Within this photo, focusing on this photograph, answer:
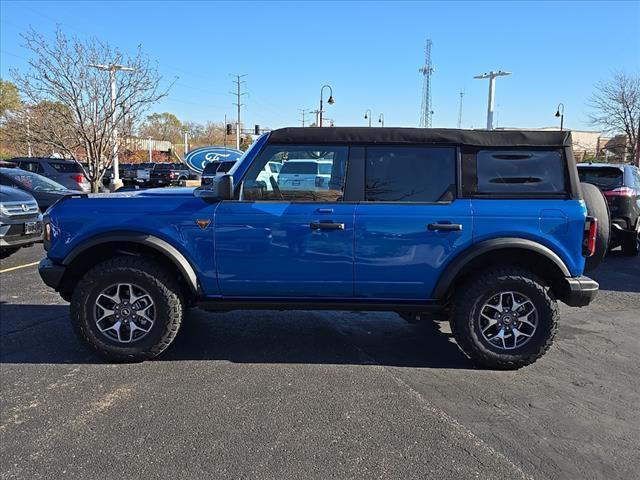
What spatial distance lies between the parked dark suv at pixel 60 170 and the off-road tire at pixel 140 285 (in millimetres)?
12985

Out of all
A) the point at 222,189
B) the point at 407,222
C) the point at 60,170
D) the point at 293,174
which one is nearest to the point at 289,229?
the point at 293,174

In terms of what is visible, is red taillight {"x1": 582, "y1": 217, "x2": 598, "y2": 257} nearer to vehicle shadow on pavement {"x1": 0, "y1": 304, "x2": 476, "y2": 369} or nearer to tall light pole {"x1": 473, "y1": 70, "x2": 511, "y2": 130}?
vehicle shadow on pavement {"x1": 0, "y1": 304, "x2": 476, "y2": 369}

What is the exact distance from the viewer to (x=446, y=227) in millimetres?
4020

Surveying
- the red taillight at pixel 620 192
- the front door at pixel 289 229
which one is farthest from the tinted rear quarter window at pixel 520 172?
the red taillight at pixel 620 192

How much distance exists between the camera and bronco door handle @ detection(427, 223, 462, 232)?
13.2 ft

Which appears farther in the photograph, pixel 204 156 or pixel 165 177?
pixel 165 177

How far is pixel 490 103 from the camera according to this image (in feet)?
106

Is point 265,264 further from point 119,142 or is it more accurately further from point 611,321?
point 119,142

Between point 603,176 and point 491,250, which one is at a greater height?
point 603,176

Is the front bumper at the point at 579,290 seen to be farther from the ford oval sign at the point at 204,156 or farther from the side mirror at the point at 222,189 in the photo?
the ford oval sign at the point at 204,156

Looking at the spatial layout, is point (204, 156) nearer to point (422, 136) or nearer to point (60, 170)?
point (60, 170)

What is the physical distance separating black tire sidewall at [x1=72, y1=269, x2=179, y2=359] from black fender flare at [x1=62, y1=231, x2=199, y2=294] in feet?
0.79

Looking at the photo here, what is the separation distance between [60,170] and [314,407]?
15634mm

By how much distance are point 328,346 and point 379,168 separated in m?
1.71
